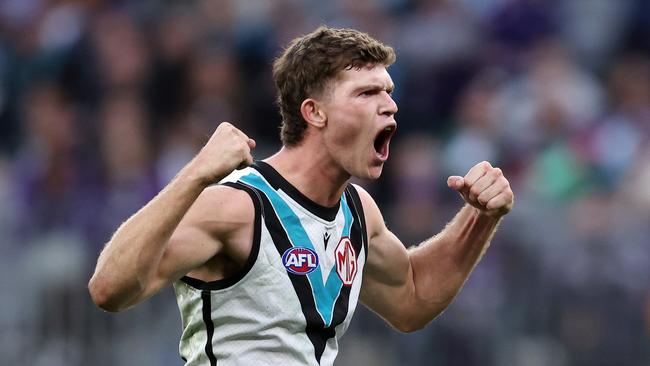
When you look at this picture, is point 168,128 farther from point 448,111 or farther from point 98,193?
point 448,111

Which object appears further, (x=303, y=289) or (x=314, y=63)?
(x=314, y=63)

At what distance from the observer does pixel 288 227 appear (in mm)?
5801

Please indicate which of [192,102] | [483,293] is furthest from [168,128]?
[483,293]

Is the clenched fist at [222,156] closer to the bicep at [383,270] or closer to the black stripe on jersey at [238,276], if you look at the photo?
the black stripe on jersey at [238,276]

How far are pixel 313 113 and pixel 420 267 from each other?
112 cm

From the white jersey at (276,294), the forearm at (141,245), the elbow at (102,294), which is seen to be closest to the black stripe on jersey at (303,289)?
the white jersey at (276,294)

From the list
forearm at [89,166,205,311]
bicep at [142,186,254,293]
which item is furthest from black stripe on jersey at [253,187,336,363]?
forearm at [89,166,205,311]

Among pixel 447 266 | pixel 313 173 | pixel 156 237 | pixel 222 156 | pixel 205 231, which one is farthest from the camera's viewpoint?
pixel 447 266

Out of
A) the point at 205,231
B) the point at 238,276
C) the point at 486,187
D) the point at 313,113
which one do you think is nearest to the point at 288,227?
the point at 238,276

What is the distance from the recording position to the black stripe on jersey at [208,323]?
5.65 metres

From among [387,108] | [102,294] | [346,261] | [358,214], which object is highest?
[387,108]

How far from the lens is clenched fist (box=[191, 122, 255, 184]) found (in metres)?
5.25

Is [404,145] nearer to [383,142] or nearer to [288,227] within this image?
[383,142]

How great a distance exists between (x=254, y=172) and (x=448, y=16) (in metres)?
7.65
